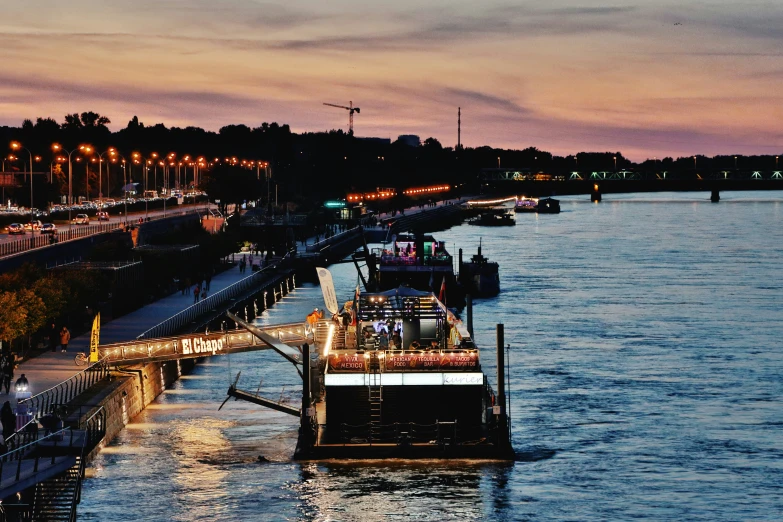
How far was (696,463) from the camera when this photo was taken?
3900cm

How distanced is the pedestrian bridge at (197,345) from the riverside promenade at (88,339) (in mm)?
1362

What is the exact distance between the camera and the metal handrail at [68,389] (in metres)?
35.2

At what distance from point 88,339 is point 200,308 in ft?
37.2

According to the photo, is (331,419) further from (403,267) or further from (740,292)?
(740,292)

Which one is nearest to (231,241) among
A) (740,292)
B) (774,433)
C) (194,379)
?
(740,292)

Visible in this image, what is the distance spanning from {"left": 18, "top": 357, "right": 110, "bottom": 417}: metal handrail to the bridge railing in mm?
5293

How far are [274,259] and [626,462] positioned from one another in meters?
66.5

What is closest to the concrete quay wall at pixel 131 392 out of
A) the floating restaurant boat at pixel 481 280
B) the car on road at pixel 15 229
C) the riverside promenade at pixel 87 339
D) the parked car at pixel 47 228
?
the riverside promenade at pixel 87 339

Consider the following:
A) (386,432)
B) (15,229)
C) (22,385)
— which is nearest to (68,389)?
(22,385)

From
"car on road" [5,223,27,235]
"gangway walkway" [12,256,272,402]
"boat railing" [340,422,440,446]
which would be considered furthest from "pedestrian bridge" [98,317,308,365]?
"car on road" [5,223,27,235]

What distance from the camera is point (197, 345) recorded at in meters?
43.8

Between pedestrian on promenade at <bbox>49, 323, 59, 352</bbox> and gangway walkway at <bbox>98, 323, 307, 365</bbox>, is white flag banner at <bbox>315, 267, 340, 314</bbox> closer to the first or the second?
gangway walkway at <bbox>98, 323, 307, 365</bbox>

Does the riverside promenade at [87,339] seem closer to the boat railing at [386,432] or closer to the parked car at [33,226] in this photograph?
the boat railing at [386,432]

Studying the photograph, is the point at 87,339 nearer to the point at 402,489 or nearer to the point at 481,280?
the point at 402,489
